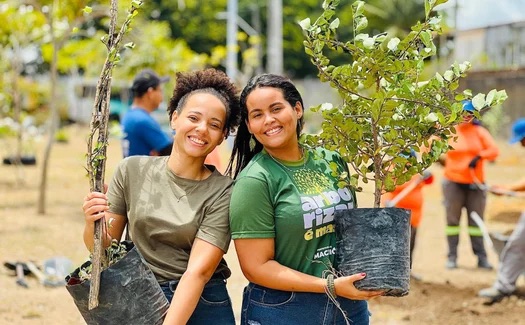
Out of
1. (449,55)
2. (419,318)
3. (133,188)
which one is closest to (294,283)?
(133,188)

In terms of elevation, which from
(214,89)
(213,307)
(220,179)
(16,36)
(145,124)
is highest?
(16,36)

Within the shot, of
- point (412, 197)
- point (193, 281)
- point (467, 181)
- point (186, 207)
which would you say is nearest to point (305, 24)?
point (186, 207)

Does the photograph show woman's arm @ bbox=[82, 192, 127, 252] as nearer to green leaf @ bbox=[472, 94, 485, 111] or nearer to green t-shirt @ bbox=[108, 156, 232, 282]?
green t-shirt @ bbox=[108, 156, 232, 282]

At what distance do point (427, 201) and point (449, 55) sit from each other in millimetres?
19834

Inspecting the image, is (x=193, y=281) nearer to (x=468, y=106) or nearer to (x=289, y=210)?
(x=289, y=210)

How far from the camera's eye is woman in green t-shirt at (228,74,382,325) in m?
2.99

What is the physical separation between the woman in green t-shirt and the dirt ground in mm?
552

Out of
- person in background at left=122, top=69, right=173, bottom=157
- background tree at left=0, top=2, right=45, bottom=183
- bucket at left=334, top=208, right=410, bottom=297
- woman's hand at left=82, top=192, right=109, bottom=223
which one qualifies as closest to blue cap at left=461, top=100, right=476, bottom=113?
bucket at left=334, top=208, right=410, bottom=297

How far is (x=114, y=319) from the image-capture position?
2982 mm

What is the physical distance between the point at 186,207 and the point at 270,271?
39cm

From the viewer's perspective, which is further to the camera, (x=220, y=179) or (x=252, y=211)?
(x=220, y=179)

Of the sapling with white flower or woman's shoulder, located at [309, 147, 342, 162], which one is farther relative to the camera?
woman's shoulder, located at [309, 147, 342, 162]

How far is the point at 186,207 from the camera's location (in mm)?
3094

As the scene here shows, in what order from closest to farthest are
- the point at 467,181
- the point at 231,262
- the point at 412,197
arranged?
the point at 412,197 < the point at 231,262 < the point at 467,181
